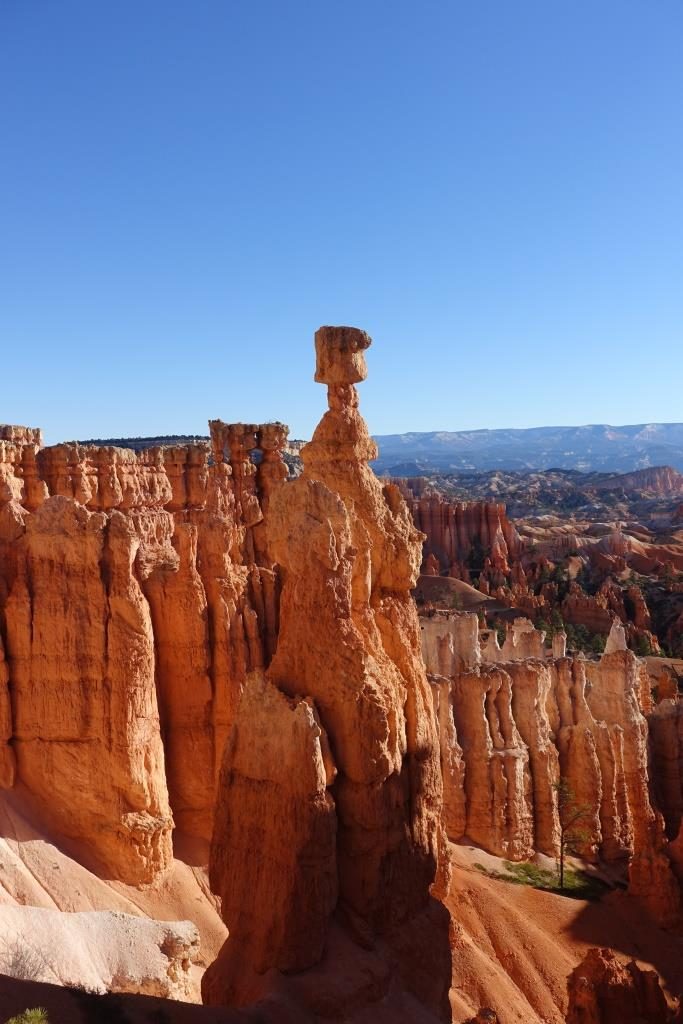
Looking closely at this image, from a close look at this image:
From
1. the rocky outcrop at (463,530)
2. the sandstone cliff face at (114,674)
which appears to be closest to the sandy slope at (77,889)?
the sandstone cliff face at (114,674)

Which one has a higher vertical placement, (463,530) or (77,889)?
(77,889)

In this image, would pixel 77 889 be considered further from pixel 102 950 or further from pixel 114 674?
pixel 114 674

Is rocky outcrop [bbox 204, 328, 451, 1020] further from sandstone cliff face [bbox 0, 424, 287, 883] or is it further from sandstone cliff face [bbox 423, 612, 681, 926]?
sandstone cliff face [bbox 423, 612, 681, 926]

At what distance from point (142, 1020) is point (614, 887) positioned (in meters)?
15.0

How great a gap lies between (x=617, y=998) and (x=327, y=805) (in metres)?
6.85

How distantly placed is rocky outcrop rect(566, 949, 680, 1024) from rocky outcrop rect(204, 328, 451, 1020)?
4.21m

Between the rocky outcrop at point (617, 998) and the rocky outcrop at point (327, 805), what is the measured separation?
13.8 ft

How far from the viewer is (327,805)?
7578 mm

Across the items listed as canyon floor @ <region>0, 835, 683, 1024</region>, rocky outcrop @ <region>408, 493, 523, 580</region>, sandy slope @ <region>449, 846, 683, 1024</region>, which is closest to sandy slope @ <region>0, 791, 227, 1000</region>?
canyon floor @ <region>0, 835, 683, 1024</region>

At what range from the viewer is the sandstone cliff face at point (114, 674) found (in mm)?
12164

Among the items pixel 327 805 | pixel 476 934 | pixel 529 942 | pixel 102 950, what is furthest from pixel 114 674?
pixel 529 942

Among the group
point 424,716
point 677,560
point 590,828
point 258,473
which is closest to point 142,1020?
point 424,716

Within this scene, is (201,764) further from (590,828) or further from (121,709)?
(590,828)

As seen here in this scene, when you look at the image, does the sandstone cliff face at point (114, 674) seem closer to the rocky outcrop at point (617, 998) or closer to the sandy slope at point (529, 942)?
the sandy slope at point (529, 942)
